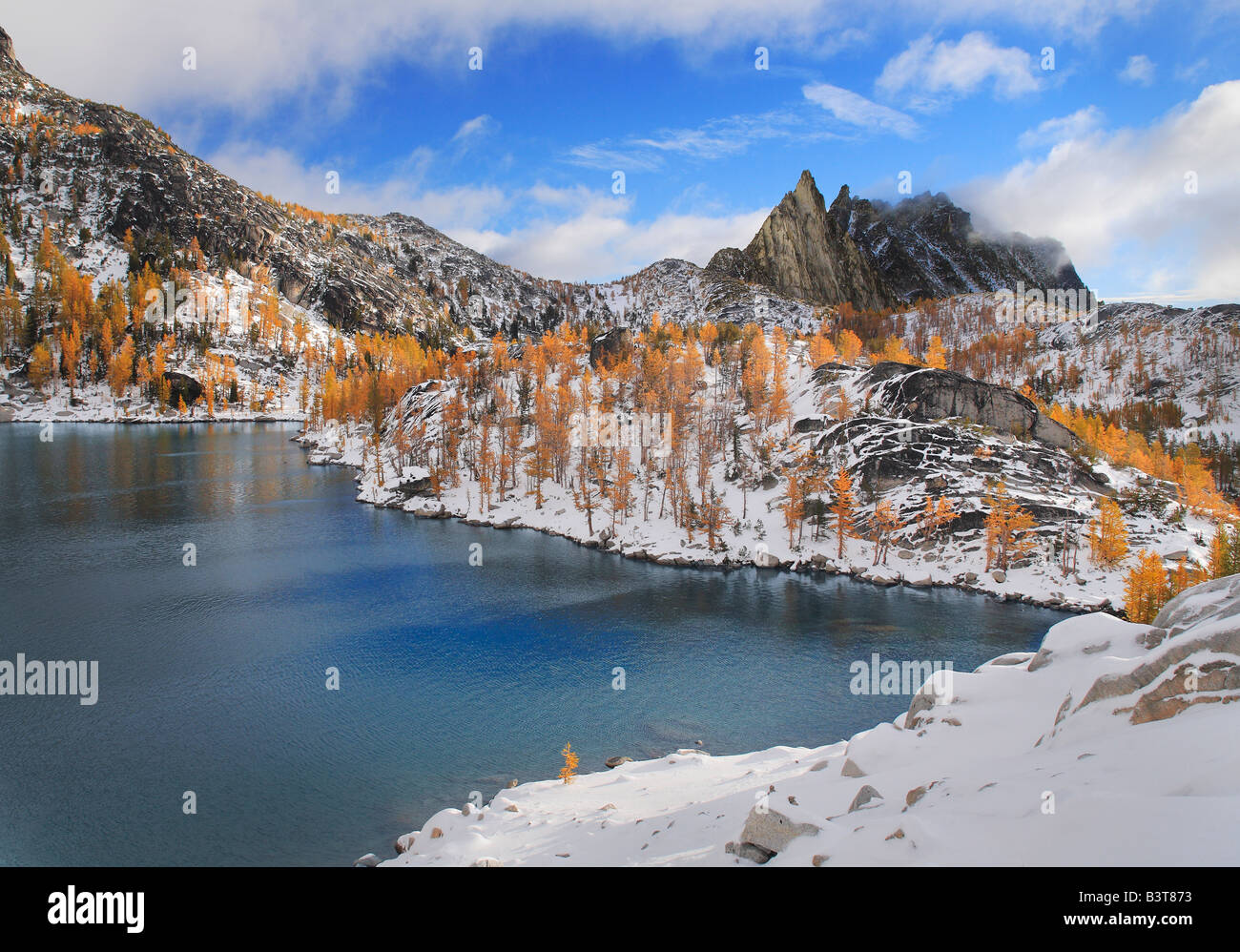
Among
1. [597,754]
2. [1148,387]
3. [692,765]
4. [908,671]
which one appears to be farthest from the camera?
[1148,387]

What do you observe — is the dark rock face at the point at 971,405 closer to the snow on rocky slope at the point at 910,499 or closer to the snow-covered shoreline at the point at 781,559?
the snow on rocky slope at the point at 910,499

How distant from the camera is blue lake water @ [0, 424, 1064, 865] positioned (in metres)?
30.0

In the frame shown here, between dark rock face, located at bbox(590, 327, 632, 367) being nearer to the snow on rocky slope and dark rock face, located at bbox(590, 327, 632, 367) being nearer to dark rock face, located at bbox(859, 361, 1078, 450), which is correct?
the snow on rocky slope

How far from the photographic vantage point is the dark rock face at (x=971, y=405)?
96.9 metres

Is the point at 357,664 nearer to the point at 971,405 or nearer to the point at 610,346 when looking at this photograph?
the point at 971,405

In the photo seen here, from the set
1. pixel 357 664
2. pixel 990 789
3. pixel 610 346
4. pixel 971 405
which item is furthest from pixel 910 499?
pixel 610 346

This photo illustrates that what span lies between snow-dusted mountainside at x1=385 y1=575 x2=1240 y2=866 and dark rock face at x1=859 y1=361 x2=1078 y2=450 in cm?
8205

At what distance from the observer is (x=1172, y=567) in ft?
217

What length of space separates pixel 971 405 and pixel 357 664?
94.0 metres

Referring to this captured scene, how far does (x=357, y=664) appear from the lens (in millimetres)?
46688

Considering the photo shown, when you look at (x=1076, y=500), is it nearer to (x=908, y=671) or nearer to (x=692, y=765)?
(x=908, y=671)

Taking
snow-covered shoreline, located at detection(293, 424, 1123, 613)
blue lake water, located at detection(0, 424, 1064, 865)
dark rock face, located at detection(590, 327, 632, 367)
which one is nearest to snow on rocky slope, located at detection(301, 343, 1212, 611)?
snow-covered shoreline, located at detection(293, 424, 1123, 613)
